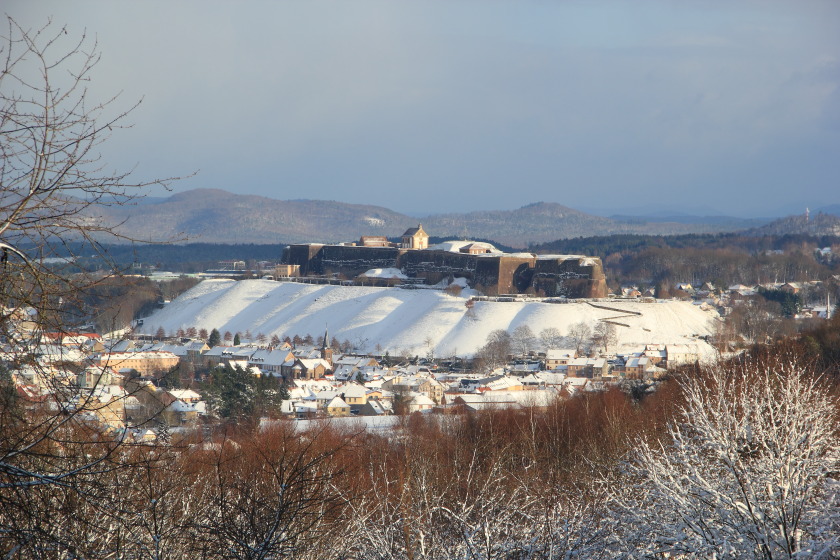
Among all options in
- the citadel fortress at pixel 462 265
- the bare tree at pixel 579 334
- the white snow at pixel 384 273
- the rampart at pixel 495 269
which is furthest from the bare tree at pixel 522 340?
the white snow at pixel 384 273

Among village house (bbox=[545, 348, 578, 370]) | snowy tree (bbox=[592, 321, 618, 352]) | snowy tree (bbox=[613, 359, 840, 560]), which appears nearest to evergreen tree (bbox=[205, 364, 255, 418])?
village house (bbox=[545, 348, 578, 370])

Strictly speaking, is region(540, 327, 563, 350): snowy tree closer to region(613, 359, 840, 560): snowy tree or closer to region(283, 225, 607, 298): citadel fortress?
region(283, 225, 607, 298): citadel fortress

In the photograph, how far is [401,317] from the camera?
65.6m

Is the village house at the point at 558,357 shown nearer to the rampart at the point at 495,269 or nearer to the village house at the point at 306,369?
the village house at the point at 306,369

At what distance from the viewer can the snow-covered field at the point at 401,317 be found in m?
60.0

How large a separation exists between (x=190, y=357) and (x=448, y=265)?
27864 mm

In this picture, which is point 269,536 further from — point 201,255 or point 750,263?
point 201,255

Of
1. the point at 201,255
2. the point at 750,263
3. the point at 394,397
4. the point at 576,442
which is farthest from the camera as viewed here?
the point at 201,255

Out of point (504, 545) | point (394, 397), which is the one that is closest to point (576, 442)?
point (504, 545)

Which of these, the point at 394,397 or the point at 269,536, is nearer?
the point at 269,536

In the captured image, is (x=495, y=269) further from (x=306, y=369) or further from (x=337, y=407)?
(x=337, y=407)

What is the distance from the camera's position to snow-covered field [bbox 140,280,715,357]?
59969 mm

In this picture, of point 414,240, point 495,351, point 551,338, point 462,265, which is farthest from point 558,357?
point 414,240

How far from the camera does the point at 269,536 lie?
6.41 m
